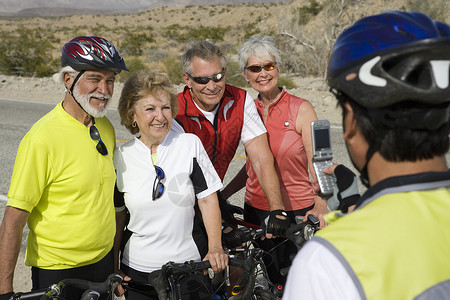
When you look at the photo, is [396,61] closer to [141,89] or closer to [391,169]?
[391,169]

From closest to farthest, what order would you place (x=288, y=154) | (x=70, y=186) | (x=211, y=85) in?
1. (x=70, y=186)
2. (x=211, y=85)
3. (x=288, y=154)

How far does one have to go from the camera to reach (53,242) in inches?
A: 102

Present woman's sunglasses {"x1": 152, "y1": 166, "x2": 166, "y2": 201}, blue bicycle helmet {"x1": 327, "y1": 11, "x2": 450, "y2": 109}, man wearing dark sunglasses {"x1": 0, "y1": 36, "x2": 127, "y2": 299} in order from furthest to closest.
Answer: woman's sunglasses {"x1": 152, "y1": 166, "x2": 166, "y2": 201}, man wearing dark sunglasses {"x1": 0, "y1": 36, "x2": 127, "y2": 299}, blue bicycle helmet {"x1": 327, "y1": 11, "x2": 450, "y2": 109}

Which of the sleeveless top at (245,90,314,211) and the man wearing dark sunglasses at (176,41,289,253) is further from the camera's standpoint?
the sleeveless top at (245,90,314,211)

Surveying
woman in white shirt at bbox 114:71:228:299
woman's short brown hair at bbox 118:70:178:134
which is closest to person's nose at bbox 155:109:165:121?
woman in white shirt at bbox 114:71:228:299

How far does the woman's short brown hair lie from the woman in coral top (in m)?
0.92

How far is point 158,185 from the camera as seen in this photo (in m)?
2.69

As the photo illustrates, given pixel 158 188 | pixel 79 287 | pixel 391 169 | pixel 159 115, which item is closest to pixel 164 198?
pixel 158 188

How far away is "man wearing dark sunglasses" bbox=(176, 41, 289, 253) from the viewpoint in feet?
10.7

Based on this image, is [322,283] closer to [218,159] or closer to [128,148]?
[128,148]

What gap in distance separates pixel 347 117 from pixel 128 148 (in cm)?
191

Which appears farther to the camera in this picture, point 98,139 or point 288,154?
point 288,154

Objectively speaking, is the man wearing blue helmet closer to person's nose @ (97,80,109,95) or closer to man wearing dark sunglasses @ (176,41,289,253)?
person's nose @ (97,80,109,95)

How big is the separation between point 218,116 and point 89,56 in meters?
1.03
